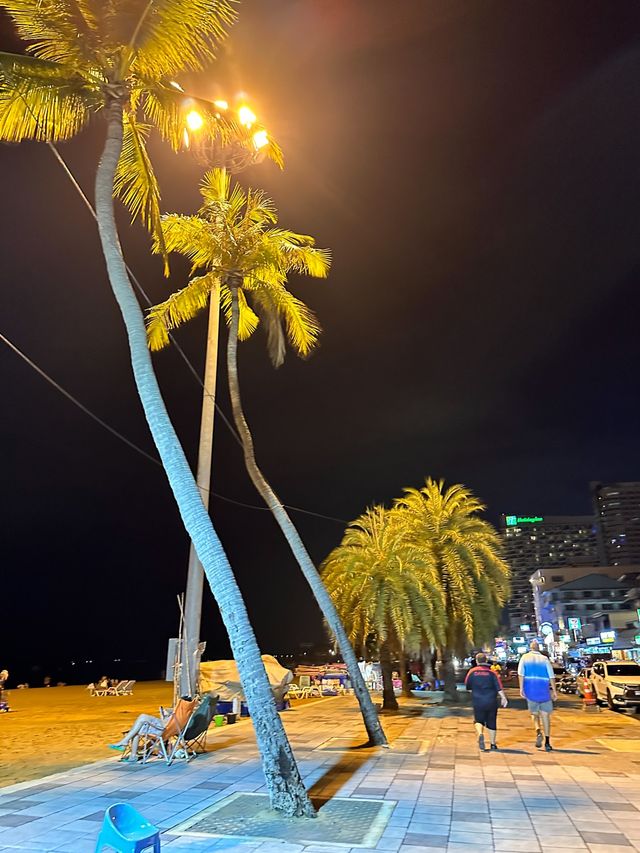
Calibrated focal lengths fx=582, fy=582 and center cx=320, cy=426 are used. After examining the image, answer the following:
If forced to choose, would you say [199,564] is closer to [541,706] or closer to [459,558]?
[541,706]

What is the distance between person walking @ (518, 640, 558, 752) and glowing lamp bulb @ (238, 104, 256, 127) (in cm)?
1195

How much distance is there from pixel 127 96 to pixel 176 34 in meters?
1.27

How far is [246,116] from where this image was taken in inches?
481

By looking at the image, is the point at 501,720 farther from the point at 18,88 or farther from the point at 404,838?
the point at 18,88

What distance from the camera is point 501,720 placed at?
1658 cm

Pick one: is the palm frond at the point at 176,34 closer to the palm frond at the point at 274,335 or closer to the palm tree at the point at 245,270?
the palm tree at the point at 245,270

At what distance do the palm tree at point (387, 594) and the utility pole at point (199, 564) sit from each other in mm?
5900

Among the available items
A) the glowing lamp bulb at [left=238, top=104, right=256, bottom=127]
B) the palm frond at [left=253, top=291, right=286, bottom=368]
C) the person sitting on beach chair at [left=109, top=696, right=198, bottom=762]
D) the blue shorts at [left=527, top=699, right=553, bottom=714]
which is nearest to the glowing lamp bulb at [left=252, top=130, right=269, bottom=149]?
the glowing lamp bulb at [left=238, top=104, right=256, bottom=127]

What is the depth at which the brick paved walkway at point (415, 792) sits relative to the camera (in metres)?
5.71

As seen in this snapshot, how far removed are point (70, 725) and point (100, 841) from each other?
1687 centimetres

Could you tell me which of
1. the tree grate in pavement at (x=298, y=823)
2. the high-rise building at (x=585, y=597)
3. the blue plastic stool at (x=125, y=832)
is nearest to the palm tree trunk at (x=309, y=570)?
the tree grate in pavement at (x=298, y=823)

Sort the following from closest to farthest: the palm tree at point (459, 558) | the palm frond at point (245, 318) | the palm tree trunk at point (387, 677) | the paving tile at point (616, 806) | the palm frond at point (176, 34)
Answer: the paving tile at point (616, 806)
the palm frond at point (176, 34)
the palm frond at point (245, 318)
the palm tree trunk at point (387, 677)
the palm tree at point (459, 558)

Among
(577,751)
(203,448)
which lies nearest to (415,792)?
(577,751)

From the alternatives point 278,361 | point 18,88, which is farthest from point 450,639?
point 18,88
